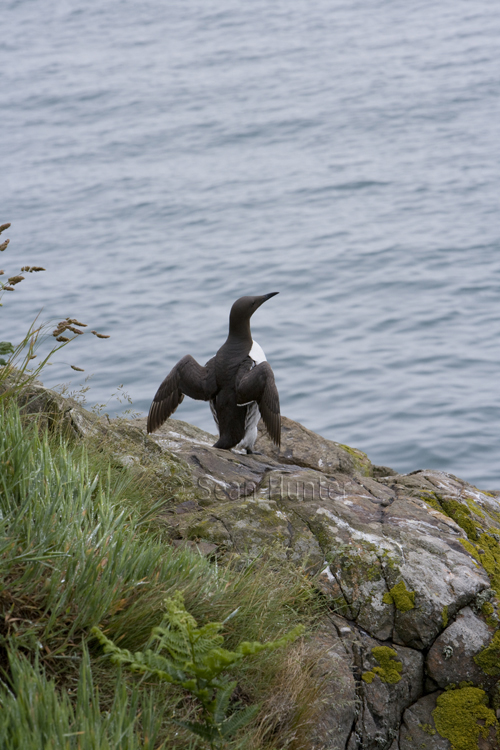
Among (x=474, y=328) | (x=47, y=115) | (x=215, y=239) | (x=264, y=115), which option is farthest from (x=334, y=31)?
(x=474, y=328)

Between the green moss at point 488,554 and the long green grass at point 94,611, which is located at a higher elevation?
the long green grass at point 94,611

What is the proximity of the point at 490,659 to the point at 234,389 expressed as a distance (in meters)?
2.93

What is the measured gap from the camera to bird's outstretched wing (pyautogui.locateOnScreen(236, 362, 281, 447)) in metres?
5.56

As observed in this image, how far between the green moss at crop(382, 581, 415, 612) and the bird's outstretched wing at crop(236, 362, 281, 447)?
2.10m

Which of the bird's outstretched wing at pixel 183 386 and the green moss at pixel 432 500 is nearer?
the green moss at pixel 432 500

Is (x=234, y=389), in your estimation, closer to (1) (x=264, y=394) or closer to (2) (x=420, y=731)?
(1) (x=264, y=394)

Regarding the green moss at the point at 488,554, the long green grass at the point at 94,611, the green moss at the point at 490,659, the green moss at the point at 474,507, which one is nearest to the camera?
the long green grass at the point at 94,611

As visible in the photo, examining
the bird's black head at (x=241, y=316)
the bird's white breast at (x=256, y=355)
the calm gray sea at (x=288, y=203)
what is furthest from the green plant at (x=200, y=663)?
the calm gray sea at (x=288, y=203)

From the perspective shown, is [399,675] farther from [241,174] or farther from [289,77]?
[289,77]

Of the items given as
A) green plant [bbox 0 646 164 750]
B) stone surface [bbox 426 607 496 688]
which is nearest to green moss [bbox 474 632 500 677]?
stone surface [bbox 426 607 496 688]

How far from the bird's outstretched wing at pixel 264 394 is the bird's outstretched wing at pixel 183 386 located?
0.32m

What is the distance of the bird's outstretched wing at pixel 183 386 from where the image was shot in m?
5.80

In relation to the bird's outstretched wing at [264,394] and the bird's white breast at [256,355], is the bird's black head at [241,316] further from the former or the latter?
the bird's outstretched wing at [264,394]

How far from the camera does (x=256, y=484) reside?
4562 millimetres
